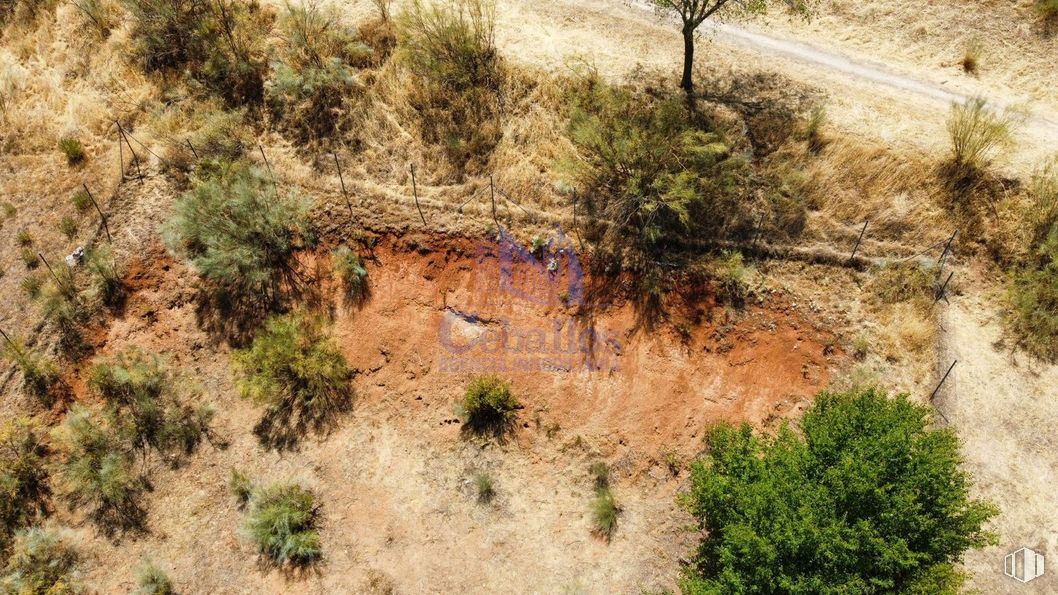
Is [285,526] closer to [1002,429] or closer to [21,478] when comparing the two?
[21,478]

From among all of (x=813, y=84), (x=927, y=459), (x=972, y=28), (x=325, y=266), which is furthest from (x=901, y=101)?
(x=325, y=266)

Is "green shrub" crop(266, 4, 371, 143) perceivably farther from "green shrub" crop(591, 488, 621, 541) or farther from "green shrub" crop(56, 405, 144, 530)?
"green shrub" crop(591, 488, 621, 541)

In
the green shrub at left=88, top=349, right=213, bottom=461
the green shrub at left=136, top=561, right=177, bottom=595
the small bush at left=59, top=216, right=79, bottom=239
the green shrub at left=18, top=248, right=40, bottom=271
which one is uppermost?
the small bush at left=59, top=216, right=79, bottom=239

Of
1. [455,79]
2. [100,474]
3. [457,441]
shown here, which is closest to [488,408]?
[457,441]

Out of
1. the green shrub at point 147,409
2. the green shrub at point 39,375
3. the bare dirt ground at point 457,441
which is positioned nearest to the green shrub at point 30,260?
the green shrub at point 39,375

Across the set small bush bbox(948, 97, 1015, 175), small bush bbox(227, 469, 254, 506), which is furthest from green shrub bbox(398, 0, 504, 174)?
small bush bbox(948, 97, 1015, 175)

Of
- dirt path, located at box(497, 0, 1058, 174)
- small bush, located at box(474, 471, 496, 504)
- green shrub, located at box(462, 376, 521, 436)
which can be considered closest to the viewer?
small bush, located at box(474, 471, 496, 504)

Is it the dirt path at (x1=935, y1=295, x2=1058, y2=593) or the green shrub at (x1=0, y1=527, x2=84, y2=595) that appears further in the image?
the dirt path at (x1=935, y1=295, x2=1058, y2=593)
